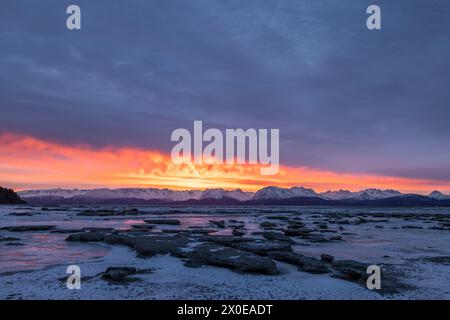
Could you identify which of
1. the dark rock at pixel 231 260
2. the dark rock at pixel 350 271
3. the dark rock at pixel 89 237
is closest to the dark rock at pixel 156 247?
the dark rock at pixel 231 260

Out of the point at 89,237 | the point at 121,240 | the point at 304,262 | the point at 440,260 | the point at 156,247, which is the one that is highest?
the point at 156,247

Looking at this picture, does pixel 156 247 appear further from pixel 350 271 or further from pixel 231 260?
pixel 350 271

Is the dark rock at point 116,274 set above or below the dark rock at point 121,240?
above

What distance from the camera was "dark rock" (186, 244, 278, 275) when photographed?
68.6 ft

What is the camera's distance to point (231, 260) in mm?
22172

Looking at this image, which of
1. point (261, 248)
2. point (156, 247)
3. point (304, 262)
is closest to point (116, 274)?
point (156, 247)

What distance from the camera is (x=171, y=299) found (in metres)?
15.6

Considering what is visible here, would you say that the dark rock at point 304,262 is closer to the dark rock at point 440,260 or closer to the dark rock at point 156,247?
the dark rock at point 156,247

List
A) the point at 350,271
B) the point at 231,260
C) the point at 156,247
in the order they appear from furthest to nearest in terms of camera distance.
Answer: the point at 156,247 → the point at 231,260 → the point at 350,271

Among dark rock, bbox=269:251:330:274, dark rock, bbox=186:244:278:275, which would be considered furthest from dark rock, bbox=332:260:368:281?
dark rock, bbox=186:244:278:275

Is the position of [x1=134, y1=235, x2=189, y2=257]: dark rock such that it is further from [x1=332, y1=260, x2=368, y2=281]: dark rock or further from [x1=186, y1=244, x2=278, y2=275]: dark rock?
[x1=332, y1=260, x2=368, y2=281]: dark rock

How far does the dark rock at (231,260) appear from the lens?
2090 cm
